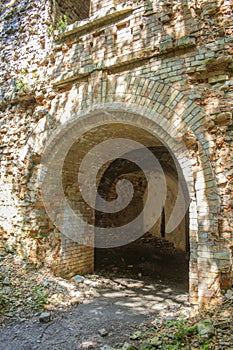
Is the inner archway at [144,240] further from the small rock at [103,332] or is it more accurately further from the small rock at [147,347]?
the small rock at [147,347]

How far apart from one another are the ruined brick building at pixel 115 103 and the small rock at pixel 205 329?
0.49 metres

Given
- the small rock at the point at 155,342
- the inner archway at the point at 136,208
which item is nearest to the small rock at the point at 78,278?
the inner archway at the point at 136,208

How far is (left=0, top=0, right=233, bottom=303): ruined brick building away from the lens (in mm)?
3631

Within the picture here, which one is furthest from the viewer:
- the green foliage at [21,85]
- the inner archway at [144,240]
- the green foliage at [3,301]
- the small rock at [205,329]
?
the inner archway at [144,240]

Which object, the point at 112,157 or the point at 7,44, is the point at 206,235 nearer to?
the point at 112,157

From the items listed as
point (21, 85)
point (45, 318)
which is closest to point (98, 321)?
point (45, 318)

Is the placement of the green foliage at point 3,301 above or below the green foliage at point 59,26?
below

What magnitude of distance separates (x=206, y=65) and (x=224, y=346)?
345 centimetres

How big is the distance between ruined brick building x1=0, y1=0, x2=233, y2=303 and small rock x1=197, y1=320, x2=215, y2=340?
0.49 m

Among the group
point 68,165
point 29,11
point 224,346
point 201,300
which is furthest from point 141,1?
point 224,346

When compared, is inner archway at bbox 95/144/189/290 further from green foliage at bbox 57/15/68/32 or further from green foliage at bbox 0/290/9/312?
green foliage at bbox 57/15/68/32

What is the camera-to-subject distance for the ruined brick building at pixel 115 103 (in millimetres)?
3631

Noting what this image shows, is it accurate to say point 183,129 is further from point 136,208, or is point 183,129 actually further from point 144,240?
point 144,240

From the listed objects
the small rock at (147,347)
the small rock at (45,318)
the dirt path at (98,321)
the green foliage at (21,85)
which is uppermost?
the green foliage at (21,85)
